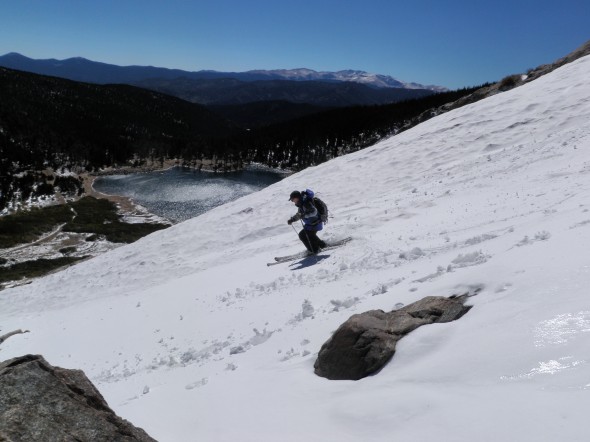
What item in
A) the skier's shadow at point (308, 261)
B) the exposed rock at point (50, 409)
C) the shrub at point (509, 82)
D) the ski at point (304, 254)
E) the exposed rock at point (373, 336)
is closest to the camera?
the exposed rock at point (50, 409)

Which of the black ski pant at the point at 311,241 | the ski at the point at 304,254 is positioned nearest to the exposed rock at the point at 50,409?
the black ski pant at the point at 311,241

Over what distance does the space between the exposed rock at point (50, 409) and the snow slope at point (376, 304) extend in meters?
1.24

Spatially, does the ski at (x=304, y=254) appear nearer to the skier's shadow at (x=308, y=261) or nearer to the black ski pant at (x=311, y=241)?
the black ski pant at (x=311, y=241)

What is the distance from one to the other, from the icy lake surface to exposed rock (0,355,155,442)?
77.6m

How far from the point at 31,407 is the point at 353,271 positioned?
25.9 feet

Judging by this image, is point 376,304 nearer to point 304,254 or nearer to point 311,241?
point 311,241

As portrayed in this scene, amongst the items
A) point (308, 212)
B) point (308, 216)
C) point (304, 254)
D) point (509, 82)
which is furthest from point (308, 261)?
point (509, 82)

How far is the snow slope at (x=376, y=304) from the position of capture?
4746 millimetres

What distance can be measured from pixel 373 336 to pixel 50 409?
409 centimetres

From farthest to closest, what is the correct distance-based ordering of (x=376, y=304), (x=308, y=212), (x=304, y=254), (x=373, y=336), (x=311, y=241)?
(x=304, y=254)
(x=311, y=241)
(x=308, y=212)
(x=376, y=304)
(x=373, y=336)

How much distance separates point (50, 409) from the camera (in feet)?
15.6

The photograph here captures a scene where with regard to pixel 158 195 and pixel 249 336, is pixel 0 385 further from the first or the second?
pixel 158 195

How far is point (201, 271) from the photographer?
18016 millimetres

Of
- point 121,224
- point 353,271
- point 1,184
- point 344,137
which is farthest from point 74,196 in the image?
point 353,271
